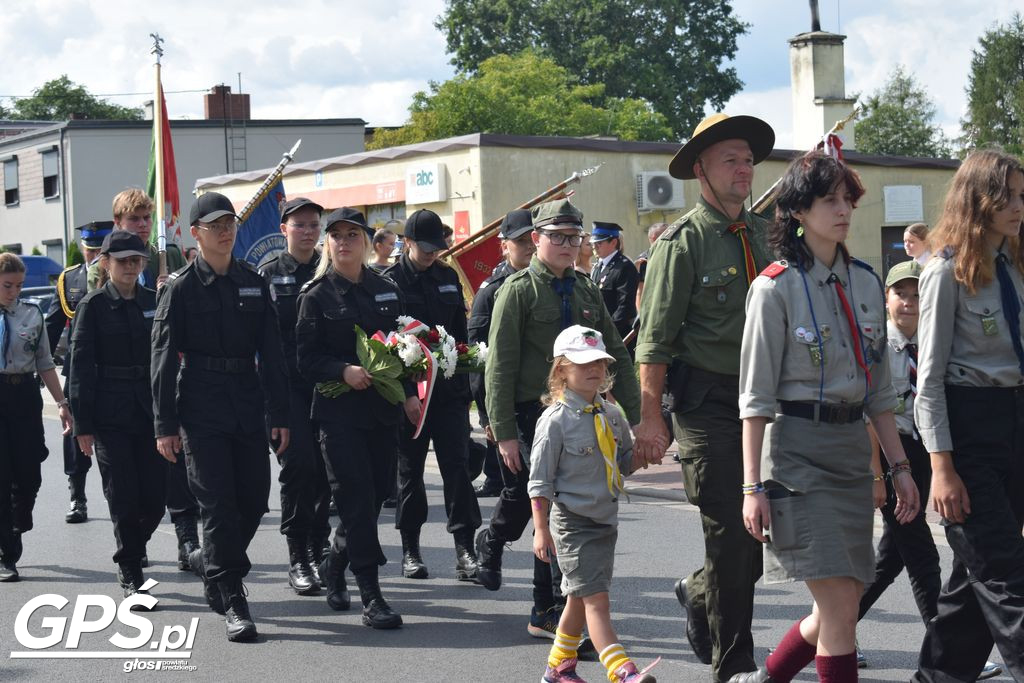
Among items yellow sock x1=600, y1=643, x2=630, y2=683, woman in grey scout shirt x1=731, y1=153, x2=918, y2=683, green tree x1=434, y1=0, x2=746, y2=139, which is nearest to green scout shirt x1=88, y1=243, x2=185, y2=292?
yellow sock x1=600, y1=643, x2=630, y2=683

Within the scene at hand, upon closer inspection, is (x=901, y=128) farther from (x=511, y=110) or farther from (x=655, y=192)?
(x=655, y=192)

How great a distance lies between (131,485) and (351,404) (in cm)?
162

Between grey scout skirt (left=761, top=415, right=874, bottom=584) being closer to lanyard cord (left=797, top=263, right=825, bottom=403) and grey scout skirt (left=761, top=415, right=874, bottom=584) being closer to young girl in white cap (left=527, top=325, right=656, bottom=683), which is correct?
lanyard cord (left=797, top=263, right=825, bottom=403)

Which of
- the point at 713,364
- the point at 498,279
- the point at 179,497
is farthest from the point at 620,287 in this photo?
the point at 713,364

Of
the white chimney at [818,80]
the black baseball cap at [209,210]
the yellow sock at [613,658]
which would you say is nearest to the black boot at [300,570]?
the black baseball cap at [209,210]

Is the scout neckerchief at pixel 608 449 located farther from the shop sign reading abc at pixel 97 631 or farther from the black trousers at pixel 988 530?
the shop sign reading abc at pixel 97 631

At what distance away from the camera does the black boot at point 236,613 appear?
6.91 meters

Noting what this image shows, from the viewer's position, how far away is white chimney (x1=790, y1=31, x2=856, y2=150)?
32.3 metres

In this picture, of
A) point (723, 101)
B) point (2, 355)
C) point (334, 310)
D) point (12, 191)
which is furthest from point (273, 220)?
point (723, 101)

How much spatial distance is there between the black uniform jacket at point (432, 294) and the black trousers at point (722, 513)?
3.07m

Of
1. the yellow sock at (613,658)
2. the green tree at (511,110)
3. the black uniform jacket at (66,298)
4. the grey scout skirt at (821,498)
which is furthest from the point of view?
the green tree at (511,110)

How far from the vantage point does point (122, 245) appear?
26.7 feet

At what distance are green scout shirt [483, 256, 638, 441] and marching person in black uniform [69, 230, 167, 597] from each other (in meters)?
2.57

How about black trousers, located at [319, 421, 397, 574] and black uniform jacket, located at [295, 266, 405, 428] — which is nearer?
black trousers, located at [319, 421, 397, 574]
